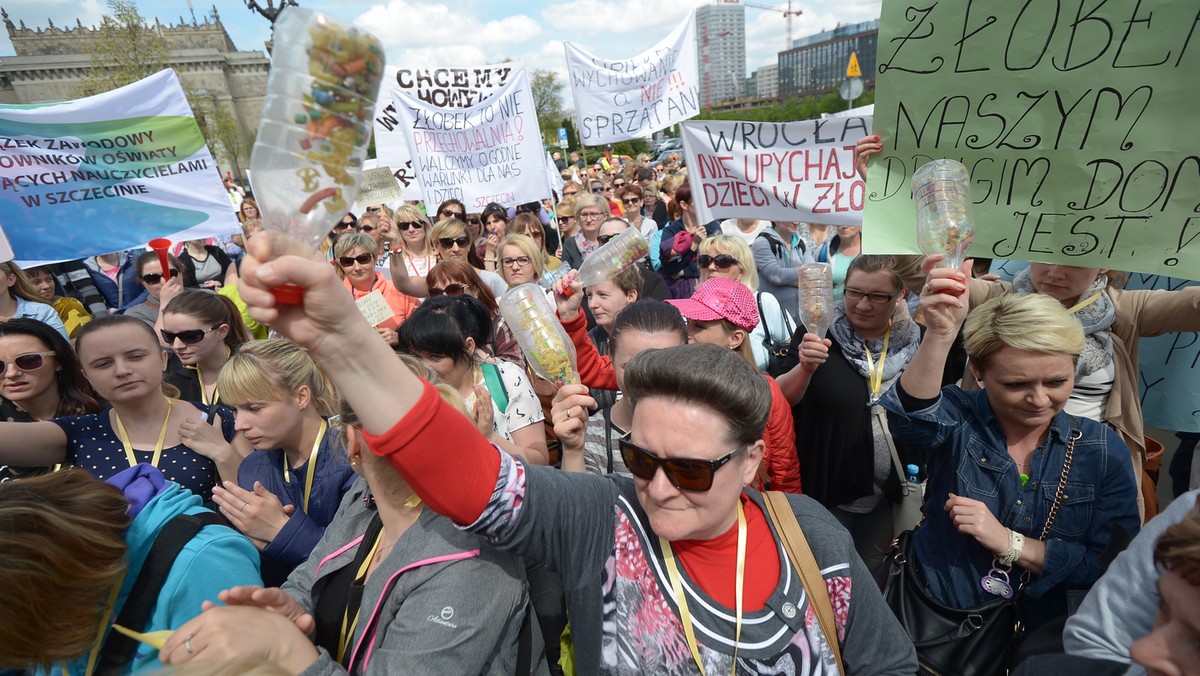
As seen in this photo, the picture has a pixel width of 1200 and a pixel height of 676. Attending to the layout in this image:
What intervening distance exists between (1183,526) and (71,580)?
2.39m

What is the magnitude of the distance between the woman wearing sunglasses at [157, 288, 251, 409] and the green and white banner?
4.82 ft

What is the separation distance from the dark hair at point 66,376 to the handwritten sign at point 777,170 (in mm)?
4060

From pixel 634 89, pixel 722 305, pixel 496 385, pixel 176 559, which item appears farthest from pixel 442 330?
pixel 634 89

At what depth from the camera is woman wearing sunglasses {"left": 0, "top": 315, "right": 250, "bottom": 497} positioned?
286cm

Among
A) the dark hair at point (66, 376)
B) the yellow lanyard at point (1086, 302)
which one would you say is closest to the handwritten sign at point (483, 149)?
the dark hair at point (66, 376)

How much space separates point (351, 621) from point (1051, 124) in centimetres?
317

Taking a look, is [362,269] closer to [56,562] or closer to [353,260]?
[353,260]

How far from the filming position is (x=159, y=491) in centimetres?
190

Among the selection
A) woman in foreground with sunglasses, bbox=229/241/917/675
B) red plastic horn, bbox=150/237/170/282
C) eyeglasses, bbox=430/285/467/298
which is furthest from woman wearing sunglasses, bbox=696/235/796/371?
red plastic horn, bbox=150/237/170/282

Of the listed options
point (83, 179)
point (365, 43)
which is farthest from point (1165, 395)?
point (83, 179)

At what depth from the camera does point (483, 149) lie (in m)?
7.32

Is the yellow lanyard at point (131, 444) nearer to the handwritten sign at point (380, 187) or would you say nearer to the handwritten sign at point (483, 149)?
the handwritten sign at point (483, 149)

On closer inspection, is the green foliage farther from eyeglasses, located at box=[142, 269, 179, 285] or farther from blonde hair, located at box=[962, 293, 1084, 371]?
blonde hair, located at box=[962, 293, 1084, 371]

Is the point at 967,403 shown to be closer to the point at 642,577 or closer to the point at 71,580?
the point at 642,577
